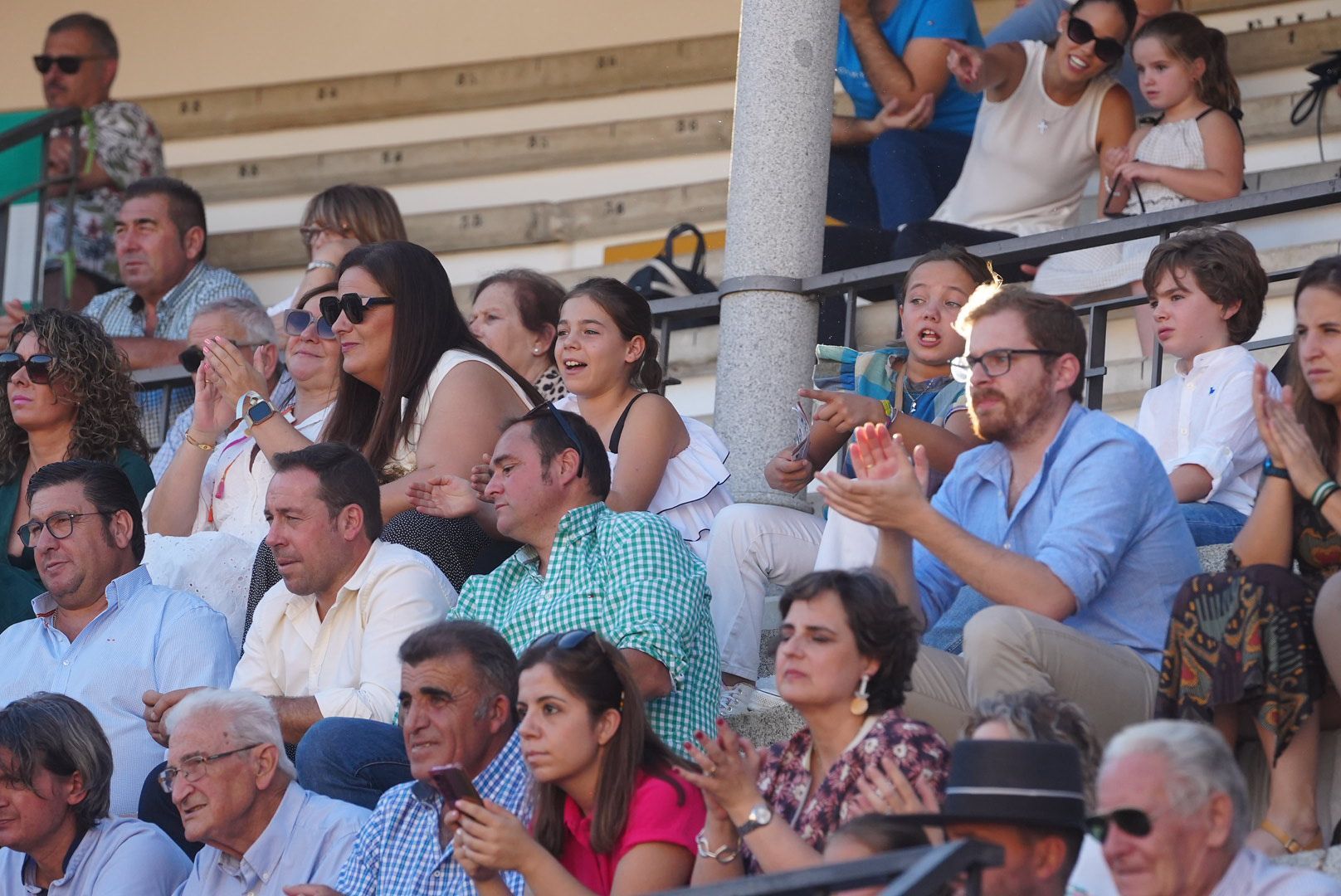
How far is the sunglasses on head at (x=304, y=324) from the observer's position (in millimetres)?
6320

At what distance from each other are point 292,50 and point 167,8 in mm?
Result: 782

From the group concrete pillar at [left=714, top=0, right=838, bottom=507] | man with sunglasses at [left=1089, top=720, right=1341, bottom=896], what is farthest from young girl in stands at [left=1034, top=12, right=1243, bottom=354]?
man with sunglasses at [left=1089, top=720, right=1341, bottom=896]

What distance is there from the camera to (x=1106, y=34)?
7.28 metres

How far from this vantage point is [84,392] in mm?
6504

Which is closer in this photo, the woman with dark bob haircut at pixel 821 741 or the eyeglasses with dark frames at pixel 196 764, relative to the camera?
the woman with dark bob haircut at pixel 821 741

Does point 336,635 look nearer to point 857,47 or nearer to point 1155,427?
point 1155,427

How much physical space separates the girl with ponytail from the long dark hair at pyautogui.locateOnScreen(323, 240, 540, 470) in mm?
198

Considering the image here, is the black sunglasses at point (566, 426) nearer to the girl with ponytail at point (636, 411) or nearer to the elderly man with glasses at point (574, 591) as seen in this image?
the elderly man with glasses at point (574, 591)

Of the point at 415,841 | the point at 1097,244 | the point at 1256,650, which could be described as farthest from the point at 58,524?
the point at 1256,650

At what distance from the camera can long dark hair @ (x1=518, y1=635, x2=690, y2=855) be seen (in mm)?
4230

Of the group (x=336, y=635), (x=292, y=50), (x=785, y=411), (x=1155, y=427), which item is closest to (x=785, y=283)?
(x=785, y=411)

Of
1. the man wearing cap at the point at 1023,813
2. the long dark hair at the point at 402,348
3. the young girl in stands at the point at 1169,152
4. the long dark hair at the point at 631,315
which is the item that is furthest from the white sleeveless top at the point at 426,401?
the man wearing cap at the point at 1023,813

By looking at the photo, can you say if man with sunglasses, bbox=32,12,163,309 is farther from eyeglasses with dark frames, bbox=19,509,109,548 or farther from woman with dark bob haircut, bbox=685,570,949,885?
woman with dark bob haircut, bbox=685,570,949,885

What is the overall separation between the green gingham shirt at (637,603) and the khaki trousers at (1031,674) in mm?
521
